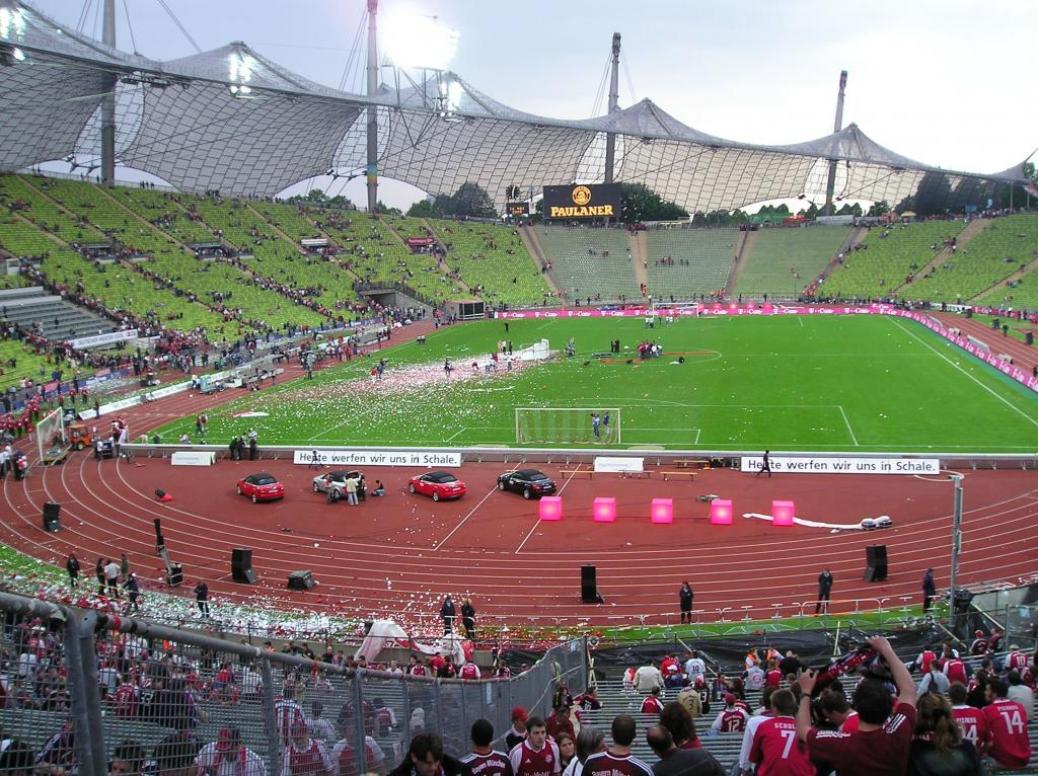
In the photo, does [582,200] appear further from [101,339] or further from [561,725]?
[561,725]

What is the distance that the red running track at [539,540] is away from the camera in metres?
21.3

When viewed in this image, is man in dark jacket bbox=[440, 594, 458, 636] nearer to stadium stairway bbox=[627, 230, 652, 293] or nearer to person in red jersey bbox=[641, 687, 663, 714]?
person in red jersey bbox=[641, 687, 663, 714]

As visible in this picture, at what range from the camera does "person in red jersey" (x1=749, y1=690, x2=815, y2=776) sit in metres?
5.73

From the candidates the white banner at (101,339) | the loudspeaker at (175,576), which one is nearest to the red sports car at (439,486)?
the loudspeaker at (175,576)

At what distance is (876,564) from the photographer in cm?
2136

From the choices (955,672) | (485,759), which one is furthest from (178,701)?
(955,672)

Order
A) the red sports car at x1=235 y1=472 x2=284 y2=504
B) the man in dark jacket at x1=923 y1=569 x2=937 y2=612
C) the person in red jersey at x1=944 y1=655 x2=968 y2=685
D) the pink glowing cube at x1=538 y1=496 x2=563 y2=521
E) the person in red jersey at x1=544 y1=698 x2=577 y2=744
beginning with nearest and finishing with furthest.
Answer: the person in red jersey at x1=544 y1=698 x2=577 y2=744, the person in red jersey at x1=944 y1=655 x2=968 y2=685, the man in dark jacket at x1=923 y1=569 x2=937 y2=612, the pink glowing cube at x1=538 y1=496 x2=563 y2=521, the red sports car at x1=235 y1=472 x2=284 y2=504

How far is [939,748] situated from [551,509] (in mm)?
22267

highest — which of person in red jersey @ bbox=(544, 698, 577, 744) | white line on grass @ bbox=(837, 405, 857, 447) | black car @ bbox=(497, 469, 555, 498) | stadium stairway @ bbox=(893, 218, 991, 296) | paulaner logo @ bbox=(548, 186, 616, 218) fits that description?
paulaner logo @ bbox=(548, 186, 616, 218)

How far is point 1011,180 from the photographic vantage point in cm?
10800

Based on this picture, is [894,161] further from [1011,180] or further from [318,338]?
[318,338]

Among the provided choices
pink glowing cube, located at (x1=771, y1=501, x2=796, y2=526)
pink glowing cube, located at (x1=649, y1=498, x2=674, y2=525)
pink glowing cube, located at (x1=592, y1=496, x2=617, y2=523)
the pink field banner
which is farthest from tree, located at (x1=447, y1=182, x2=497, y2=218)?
pink glowing cube, located at (x1=771, y1=501, x2=796, y2=526)

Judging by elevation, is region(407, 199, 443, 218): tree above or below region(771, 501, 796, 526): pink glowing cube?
above

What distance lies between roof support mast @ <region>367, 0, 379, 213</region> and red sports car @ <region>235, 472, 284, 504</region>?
227 ft
